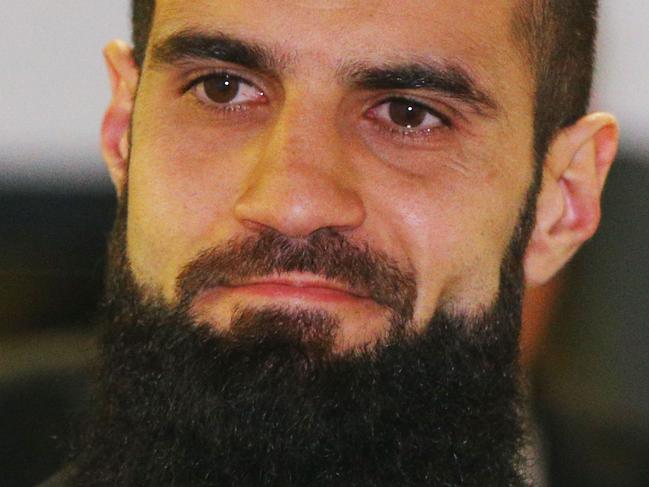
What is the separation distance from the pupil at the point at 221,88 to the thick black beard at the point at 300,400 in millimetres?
289

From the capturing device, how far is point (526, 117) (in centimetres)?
188

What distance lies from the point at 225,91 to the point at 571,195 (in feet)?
1.93

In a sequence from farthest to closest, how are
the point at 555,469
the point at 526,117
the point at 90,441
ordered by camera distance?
the point at 555,469
the point at 90,441
the point at 526,117

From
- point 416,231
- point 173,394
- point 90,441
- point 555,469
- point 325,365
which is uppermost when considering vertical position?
point 416,231

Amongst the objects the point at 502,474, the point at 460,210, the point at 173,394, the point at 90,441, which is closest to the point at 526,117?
the point at 460,210

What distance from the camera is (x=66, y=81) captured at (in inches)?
110

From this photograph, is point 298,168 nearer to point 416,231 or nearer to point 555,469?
point 416,231

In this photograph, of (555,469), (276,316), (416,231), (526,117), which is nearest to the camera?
(276,316)

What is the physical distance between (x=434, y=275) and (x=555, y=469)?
1.08 metres

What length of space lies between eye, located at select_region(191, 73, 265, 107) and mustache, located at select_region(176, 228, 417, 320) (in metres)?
0.23

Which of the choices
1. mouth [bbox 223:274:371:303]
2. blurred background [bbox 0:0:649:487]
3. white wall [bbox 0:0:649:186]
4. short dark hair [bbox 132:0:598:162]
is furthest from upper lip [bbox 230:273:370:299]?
white wall [bbox 0:0:649:186]

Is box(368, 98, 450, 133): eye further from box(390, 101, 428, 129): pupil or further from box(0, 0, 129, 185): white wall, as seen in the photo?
box(0, 0, 129, 185): white wall

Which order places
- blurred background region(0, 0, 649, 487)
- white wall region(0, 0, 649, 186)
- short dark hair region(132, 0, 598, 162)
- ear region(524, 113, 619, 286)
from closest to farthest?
1. short dark hair region(132, 0, 598, 162)
2. ear region(524, 113, 619, 286)
3. blurred background region(0, 0, 649, 487)
4. white wall region(0, 0, 649, 186)

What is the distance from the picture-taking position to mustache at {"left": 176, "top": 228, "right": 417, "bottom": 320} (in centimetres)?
163
